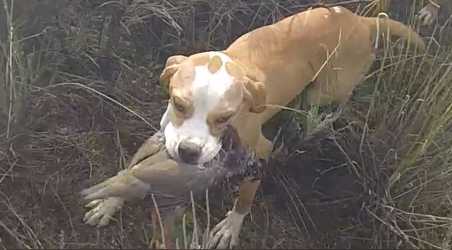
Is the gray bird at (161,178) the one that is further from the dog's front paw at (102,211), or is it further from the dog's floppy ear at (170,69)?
the dog's floppy ear at (170,69)

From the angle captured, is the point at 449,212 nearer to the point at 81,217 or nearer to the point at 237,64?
the point at 237,64

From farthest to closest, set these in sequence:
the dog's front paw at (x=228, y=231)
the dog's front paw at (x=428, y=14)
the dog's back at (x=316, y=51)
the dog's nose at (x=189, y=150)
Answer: the dog's front paw at (x=428, y=14), the dog's back at (x=316, y=51), the dog's front paw at (x=228, y=231), the dog's nose at (x=189, y=150)

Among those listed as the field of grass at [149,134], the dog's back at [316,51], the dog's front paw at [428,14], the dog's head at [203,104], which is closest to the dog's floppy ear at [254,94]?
the dog's head at [203,104]

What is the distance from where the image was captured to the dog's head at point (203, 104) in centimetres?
230

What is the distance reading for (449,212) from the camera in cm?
273

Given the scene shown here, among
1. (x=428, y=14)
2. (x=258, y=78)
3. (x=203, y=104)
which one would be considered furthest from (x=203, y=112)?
(x=428, y=14)

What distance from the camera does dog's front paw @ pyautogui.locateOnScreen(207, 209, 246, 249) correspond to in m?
2.52

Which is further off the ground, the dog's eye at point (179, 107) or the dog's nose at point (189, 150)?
the dog's eye at point (179, 107)

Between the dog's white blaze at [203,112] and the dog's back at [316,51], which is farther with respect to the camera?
the dog's back at [316,51]

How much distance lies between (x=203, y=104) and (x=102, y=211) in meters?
0.53

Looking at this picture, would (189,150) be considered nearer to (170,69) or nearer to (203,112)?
(203,112)

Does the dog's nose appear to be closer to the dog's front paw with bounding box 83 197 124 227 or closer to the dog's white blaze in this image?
the dog's white blaze

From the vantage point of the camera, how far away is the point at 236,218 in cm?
259

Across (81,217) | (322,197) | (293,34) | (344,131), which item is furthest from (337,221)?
(81,217)
